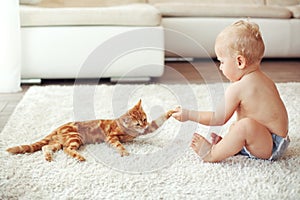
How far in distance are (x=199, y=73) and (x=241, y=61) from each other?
1623mm

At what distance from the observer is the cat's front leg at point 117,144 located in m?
1.54

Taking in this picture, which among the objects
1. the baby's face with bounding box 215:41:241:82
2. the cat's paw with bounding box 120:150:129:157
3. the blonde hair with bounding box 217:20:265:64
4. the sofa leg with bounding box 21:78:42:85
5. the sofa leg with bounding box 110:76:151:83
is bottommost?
the sofa leg with bounding box 21:78:42:85

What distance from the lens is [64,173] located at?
4.60 ft

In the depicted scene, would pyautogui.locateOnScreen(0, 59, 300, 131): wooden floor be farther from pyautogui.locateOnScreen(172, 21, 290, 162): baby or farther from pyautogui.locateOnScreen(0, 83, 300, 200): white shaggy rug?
pyautogui.locateOnScreen(172, 21, 290, 162): baby

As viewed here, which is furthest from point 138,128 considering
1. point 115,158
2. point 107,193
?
point 107,193

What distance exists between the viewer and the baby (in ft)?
4.70

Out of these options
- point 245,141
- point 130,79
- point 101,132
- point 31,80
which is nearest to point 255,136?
point 245,141

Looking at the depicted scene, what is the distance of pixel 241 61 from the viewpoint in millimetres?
1459

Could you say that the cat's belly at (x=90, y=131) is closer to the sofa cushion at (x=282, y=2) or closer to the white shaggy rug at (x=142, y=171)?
the white shaggy rug at (x=142, y=171)

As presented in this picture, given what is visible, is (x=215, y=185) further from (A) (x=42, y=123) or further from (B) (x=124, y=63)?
(B) (x=124, y=63)

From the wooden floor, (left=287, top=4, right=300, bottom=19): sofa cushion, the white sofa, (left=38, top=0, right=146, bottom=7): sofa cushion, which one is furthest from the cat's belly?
(left=287, top=4, right=300, bottom=19): sofa cushion

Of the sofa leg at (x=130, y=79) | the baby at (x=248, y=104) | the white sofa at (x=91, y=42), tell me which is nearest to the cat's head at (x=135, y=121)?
the baby at (x=248, y=104)

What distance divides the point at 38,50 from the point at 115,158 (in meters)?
1.31

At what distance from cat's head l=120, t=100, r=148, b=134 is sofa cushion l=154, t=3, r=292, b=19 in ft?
5.82
